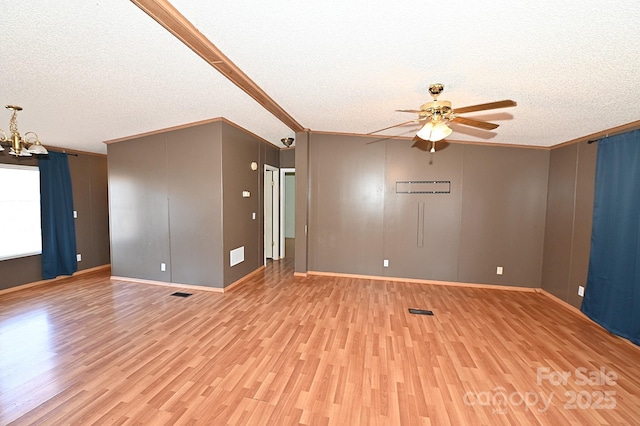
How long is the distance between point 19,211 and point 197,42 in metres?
4.80

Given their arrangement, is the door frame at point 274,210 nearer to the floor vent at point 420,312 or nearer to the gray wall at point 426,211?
the gray wall at point 426,211

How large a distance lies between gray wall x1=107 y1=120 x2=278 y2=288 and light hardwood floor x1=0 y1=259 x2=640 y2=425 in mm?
637

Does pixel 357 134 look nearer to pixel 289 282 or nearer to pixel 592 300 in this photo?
pixel 289 282

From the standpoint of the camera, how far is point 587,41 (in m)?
1.66

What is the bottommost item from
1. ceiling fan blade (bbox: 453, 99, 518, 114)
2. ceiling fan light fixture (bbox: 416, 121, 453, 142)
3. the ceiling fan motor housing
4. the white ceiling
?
ceiling fan light fixture (bbox: 416, 121, 453, 142)

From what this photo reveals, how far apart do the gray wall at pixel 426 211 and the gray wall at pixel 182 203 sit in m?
1.31

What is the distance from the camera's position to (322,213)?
4.99 metres

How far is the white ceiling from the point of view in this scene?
61.8 inches

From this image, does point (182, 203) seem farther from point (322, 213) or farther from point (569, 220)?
point (569, 220)

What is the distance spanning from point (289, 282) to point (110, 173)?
12.1 feet

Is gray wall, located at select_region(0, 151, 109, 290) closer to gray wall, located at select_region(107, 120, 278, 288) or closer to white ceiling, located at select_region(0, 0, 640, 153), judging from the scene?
gray wall, located at select_region(107, 120, 278, 288)

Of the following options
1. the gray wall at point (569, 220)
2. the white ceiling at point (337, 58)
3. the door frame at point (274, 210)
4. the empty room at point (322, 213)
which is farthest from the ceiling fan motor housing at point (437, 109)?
the door frame at point (274, 210)


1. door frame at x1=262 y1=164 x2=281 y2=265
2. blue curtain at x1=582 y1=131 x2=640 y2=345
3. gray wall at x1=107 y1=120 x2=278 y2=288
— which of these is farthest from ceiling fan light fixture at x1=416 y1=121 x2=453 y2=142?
door frame at x1=262 y1=164 x2=281 y2=265

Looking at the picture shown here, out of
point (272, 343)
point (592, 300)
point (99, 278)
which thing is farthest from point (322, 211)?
point (99, 278)
